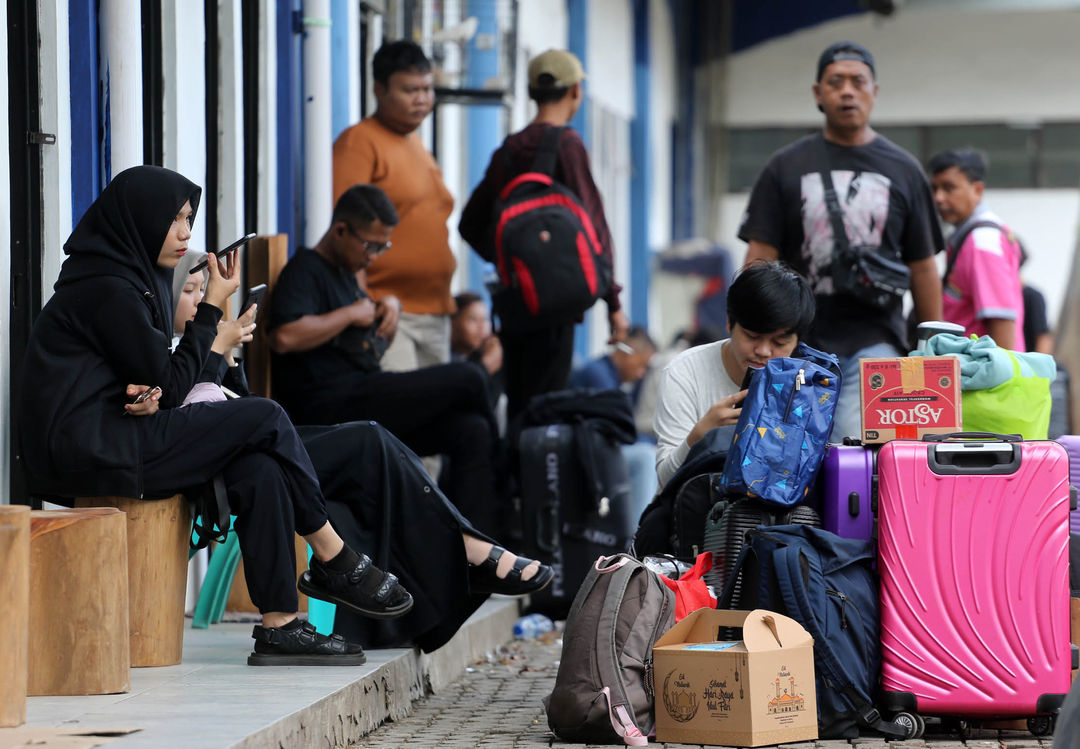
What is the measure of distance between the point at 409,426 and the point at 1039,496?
8.27 feet

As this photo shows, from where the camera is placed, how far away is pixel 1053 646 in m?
3.91

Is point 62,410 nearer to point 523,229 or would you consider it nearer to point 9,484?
point 9,484

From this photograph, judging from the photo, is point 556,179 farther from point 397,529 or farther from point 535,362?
point 397,529

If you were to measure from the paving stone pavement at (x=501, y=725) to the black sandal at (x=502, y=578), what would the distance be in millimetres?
299

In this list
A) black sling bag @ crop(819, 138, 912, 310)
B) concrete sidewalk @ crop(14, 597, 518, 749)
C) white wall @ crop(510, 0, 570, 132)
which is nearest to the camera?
concrete sidewalk @ crop(14, 597, 518, 749)

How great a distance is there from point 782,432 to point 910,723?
71 cm

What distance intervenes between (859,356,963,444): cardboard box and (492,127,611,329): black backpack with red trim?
7.31 feet

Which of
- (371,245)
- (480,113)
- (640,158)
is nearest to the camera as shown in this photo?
(371,245)

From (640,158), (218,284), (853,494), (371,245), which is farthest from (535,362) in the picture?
(640,158)

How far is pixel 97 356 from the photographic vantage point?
13.0ft

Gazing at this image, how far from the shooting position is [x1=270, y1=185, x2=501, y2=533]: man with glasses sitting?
5672mm

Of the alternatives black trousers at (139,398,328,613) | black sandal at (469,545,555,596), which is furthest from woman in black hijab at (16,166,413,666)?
black sandal at (469,545,555,596)

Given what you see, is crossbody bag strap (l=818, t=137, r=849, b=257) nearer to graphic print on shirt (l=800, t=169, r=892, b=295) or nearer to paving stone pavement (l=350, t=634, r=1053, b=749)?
graphic print on shirt (l=800, t=169, r=892, b=295)

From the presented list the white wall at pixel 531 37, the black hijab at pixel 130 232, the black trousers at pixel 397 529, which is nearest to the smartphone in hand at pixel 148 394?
the black hijab at pixel 130 232
